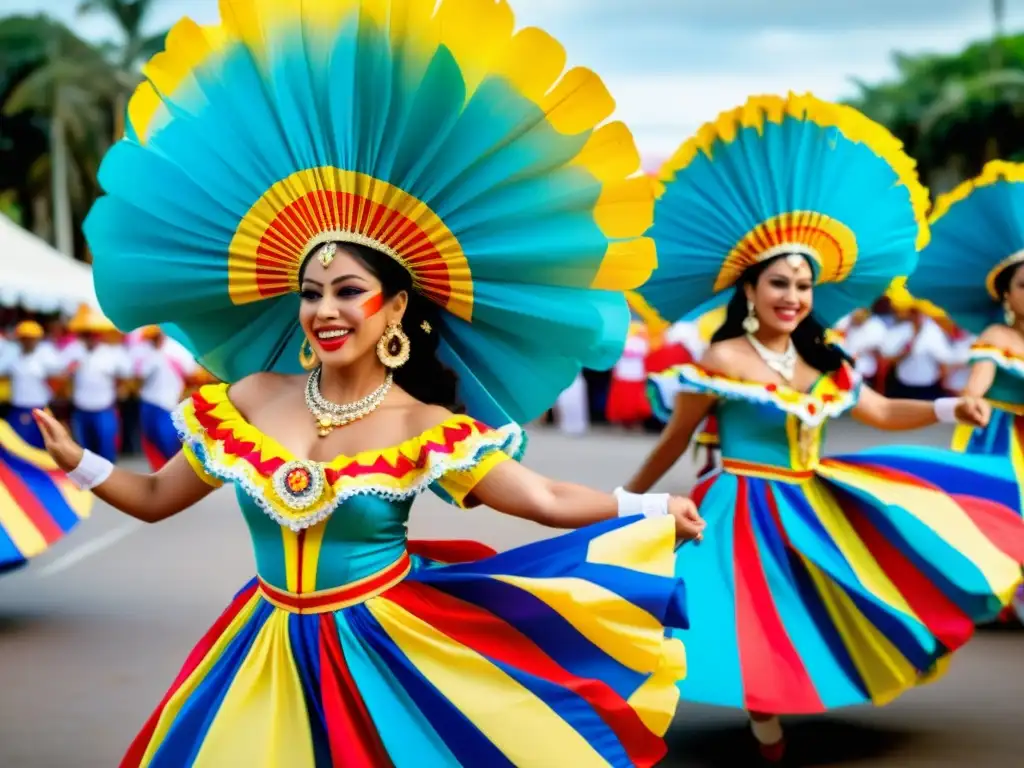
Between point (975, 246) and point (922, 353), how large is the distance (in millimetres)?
10291

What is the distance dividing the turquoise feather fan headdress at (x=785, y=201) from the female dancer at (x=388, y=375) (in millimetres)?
1945

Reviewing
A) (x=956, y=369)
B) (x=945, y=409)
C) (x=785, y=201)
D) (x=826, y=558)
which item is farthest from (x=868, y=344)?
(x=826, y=558)

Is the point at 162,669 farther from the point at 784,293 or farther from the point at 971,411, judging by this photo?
the point at 971,411

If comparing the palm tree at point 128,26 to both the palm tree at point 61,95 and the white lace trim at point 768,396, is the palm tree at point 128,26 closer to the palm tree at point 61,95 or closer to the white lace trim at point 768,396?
the palm tree at point 61,95

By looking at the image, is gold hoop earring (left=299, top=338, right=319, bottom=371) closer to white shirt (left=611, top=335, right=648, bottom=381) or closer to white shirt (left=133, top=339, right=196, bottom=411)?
white shirt (left=133, top=339, right=196, bottom=411)

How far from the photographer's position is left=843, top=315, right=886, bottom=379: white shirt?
59.2ft

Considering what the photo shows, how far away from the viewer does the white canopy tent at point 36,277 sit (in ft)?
46.1

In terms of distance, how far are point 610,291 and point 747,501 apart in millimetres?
1830

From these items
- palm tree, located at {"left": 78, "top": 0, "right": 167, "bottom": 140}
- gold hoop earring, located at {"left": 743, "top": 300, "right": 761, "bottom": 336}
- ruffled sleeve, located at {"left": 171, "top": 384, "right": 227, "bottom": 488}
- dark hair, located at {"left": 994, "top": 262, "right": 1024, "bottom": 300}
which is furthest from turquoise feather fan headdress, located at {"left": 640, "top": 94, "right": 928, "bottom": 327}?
palm tree, located at {"left": 78, "top": 0, "right": 167, "bottom": 140}

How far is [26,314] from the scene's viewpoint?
1881 cm

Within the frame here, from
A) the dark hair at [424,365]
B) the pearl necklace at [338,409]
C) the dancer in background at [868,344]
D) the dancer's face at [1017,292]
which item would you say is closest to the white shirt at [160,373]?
the dancer in background at [868,344]

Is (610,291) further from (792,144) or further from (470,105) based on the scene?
(792,144)

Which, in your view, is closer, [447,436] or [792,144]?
[447,436]

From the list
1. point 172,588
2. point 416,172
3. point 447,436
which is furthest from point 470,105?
point 172,588
